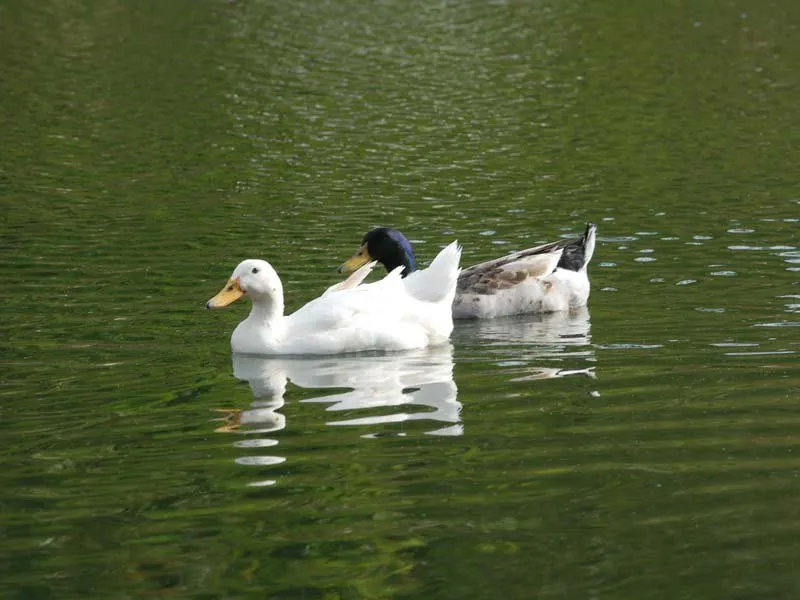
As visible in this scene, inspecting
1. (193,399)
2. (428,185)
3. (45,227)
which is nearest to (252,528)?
(193,399)

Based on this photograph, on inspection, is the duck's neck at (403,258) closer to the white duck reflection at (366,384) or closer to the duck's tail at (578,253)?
the duck's tail at (578,253)

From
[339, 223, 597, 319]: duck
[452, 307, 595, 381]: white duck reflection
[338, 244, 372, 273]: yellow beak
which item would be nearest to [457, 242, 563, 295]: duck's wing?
[339, 223, 597, 319]: duck

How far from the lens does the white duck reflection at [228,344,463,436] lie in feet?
36.4

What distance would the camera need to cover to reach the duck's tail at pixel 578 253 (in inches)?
638

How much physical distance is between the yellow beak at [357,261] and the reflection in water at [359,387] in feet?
7.65

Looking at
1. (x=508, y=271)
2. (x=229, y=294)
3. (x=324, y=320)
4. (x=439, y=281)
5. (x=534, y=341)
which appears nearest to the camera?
(x=324, y=320)

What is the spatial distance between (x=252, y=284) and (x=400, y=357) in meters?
1.38

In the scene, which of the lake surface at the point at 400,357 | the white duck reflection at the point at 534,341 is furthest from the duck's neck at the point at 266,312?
the white duck reflection at the point at 534,341

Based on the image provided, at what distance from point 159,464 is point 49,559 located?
189cm

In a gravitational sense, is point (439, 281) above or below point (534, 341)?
above

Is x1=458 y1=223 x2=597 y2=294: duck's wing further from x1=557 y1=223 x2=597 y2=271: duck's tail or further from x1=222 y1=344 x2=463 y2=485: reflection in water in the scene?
x1=222 y1=344 x2=463 y2=485: reflection in water

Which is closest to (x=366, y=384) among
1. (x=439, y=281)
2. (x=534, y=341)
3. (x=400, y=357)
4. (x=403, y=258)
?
(x=400, y=357)

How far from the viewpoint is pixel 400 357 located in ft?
45.0

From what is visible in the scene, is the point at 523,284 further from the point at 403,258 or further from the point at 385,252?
the point at 385,252
